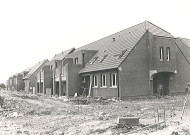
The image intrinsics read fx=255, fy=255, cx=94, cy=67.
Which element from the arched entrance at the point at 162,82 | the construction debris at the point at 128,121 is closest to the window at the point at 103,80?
the arched entrance at the point at 162,82

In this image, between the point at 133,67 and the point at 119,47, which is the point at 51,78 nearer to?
the point at 119,47

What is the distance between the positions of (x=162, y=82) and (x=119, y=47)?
6532 mm

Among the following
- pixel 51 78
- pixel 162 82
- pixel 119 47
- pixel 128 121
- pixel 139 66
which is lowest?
pixel 128 121

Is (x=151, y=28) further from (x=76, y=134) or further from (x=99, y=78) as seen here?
(x=76, y=134)

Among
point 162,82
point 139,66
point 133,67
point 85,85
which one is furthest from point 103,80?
point 162,82

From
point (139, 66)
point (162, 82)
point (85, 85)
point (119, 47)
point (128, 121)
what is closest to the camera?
point (128, 121)

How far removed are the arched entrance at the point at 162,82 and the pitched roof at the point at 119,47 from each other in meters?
4.61

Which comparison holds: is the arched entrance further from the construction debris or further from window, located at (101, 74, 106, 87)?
the construction debris

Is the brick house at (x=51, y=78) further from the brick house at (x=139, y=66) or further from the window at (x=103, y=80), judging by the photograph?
the window at (x=103, y=80)

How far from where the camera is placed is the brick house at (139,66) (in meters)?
26.5

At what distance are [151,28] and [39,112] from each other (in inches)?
627

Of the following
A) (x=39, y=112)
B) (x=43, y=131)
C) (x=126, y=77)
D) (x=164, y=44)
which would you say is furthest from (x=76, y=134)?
(x=164, y=44)

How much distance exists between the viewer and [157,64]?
90.5ft

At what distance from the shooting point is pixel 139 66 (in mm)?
27156
